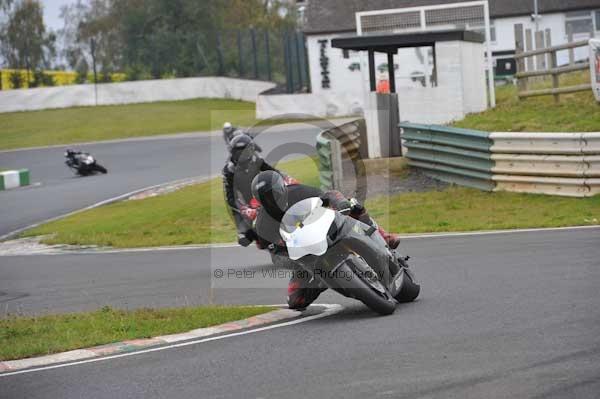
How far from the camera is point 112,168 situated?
33.6m

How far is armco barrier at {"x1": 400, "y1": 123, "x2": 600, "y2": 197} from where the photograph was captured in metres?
16.2

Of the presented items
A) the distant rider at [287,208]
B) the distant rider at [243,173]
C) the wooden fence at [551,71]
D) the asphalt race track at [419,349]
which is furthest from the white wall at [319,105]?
the distant rider at [287,208]

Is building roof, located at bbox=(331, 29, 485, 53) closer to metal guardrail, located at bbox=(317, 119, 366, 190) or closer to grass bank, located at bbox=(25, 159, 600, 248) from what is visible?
metal guardrail, located at bbox=(317, 119, 366, 190)

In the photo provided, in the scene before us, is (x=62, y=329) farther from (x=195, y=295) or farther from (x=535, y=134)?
(x=535, y=134)

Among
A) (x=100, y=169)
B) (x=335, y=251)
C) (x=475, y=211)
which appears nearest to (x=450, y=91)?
(x=475, y=211)

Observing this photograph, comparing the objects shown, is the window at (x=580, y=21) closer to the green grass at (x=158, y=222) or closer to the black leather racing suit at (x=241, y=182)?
the green grass at (x=158, y=222)

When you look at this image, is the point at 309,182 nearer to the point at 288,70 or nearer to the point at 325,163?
the point at 325,163

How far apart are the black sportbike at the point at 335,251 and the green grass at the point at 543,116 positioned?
10.5 metres

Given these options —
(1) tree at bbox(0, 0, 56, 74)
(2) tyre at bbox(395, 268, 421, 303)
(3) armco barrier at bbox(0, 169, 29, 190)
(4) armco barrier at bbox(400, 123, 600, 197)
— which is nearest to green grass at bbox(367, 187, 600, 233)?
(4) armco barrier at bbox(400, 123, 600, 197)

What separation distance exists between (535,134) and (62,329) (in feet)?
31.6

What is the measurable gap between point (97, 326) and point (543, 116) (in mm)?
13153

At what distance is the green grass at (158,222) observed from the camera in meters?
19.2

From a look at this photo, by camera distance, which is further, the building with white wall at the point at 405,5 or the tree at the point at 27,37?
the tree at the point at 27,37

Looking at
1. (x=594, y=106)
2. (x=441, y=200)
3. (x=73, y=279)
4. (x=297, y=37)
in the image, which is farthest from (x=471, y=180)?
(x=297, y=37)
